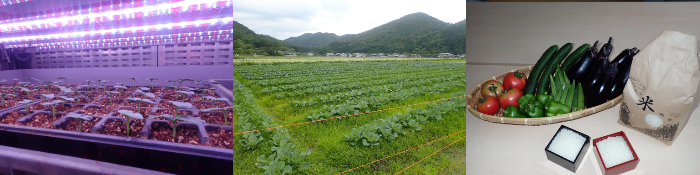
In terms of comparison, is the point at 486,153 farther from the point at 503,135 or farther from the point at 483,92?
the point at 483,92

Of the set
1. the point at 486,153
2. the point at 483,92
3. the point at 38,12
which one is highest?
the point at 38,12

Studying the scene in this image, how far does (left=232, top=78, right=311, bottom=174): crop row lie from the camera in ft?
5.00

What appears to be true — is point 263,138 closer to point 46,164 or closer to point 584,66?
point 46,164

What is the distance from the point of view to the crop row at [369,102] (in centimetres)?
191

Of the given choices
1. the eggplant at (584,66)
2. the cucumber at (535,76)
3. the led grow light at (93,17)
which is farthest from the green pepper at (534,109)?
the led grow light at (93,17)

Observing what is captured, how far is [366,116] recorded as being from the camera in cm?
208

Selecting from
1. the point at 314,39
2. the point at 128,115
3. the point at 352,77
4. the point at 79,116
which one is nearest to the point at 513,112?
the point at 352,77

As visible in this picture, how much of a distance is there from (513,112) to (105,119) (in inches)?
75.0

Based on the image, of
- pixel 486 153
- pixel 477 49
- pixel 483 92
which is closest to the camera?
pixel 486 153

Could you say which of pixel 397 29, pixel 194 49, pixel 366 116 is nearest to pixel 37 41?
pixel 194 49

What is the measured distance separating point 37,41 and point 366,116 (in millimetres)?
1552

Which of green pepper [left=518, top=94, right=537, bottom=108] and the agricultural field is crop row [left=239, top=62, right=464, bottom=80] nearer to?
the agricultural field

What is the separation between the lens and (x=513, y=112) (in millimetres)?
1930

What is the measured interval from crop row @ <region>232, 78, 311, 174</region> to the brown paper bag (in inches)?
68.0
